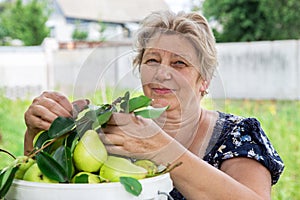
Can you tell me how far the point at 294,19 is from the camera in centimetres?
882

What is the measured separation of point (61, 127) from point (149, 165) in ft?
0.42

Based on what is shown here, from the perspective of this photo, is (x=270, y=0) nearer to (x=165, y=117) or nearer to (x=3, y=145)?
(x=3, y=145)

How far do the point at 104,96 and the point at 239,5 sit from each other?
8.84 m

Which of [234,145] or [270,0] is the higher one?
[234,145]

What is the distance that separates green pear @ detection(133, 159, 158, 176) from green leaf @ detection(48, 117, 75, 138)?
3.9 inches

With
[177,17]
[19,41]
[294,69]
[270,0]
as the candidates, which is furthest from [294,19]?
[177,17]

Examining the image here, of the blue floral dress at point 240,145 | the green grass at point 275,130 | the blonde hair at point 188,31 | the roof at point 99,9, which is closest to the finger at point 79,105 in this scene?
the blonde hair at point 188,31

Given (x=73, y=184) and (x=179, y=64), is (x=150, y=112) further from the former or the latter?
(x=179, y=64)

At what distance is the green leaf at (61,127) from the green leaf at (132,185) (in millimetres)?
122

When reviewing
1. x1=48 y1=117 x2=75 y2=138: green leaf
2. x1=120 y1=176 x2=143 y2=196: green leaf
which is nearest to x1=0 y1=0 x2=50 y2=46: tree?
x1=48 y1=117 x2=75 y2=138: green leaf

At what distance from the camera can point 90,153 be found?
2.18ft

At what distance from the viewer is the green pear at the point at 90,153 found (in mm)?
666

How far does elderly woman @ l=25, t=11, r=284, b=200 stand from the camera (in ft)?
2.38

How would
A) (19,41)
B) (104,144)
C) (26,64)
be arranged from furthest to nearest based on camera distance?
(19,41) → (26,64) → (104,144)
